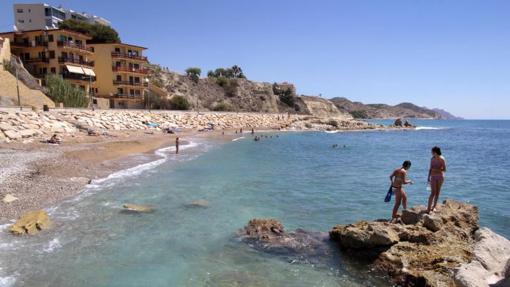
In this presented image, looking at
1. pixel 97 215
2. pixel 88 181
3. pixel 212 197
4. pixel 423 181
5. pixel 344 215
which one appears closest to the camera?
pixel 97 215

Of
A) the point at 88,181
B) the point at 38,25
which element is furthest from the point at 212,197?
the point at 38,25

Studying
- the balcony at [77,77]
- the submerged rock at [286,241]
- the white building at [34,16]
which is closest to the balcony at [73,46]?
the balcony at [77,77]

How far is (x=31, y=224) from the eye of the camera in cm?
1115

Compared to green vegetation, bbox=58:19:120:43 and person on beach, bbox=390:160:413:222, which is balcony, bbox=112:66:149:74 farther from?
person on beach, bbox=390:160:413:222

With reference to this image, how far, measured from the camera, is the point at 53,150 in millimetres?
24625

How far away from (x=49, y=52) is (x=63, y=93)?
1298 centimetres

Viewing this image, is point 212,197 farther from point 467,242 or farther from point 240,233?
point 467,242

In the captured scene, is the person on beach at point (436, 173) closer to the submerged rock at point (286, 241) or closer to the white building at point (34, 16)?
the submerged rock at point (286, 241)

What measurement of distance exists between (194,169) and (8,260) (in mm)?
15593

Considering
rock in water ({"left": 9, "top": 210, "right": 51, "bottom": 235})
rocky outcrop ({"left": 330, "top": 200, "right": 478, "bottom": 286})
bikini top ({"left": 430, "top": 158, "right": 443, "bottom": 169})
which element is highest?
bikini top ({"left": 430, "top": 158, "right": 443, "bottom": 169})

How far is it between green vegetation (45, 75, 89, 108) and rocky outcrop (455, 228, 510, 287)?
47.9m

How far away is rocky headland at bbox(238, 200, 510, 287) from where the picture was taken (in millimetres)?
7984

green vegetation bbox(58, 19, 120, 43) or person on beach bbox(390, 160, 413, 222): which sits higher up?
green vegetation bbox(58, 19, 120, 43)

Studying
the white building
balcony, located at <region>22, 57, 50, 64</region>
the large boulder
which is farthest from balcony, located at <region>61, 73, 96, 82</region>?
the large boulder
